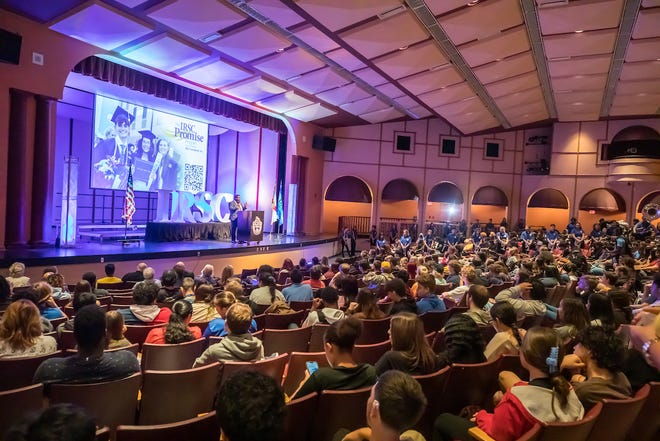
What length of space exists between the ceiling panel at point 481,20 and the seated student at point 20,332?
8.04 m

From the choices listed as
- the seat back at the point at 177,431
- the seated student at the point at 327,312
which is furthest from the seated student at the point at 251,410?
the seated student at the point at 327,312

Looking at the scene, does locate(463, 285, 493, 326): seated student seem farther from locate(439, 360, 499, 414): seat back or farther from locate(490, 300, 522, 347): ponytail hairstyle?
locate(439, 360, 499, 414): seat back

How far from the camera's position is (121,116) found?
454 inches

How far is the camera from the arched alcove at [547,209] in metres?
19.5

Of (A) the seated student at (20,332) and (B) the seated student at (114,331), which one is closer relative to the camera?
(A) the seated student at (20,332)

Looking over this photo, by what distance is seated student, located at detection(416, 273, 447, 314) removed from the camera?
4.68 meters

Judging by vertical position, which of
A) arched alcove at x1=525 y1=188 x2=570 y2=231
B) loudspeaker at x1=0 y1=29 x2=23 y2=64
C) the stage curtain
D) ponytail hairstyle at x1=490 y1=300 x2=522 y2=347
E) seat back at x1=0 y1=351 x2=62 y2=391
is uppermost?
the stage curtain

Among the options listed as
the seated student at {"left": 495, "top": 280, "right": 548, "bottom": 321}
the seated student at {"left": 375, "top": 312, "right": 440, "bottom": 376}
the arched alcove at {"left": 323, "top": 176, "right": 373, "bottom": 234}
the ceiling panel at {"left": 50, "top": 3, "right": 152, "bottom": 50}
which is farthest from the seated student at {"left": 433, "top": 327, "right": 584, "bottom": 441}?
the arched alcove at {"left": 323, "top": 176, "right": 373, "bottom": 234}

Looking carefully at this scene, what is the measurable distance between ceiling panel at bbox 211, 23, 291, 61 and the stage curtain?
198 cm

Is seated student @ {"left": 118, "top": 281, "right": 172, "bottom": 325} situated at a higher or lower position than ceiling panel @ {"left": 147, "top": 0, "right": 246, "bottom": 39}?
lower

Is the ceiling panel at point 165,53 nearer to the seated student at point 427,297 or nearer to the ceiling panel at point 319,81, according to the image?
the ceiling panel at point 319,81

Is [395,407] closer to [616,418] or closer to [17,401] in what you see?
[616,418]

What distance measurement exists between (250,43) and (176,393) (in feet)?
26.8

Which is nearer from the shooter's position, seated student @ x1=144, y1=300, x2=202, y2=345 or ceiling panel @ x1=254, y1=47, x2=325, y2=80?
seated student @ x1=144, y1=300, x2=202, y2=345
